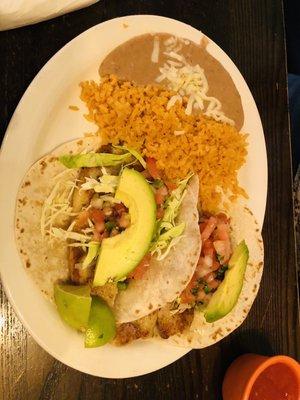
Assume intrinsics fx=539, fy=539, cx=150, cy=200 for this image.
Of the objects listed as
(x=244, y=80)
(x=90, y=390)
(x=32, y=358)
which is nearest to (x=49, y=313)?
(x=32, y=358)

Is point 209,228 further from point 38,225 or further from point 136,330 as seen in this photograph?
point 38,225

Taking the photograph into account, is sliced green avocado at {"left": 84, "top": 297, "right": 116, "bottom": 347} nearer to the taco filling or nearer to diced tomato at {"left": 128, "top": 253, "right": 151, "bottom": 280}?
the taco filling

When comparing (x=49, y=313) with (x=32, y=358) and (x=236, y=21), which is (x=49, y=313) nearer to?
(x=32, y=358)

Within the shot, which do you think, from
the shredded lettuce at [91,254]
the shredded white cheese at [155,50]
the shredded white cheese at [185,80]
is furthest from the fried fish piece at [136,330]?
the shredded white cheese at [155,50]

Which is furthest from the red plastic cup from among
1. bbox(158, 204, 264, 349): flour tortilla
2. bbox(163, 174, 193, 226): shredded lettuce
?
bbox(163, 174, 193, 226): shredded lettuce

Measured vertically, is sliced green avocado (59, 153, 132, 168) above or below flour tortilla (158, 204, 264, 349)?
above

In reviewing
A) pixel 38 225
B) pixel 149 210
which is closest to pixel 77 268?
pixel 38 225
